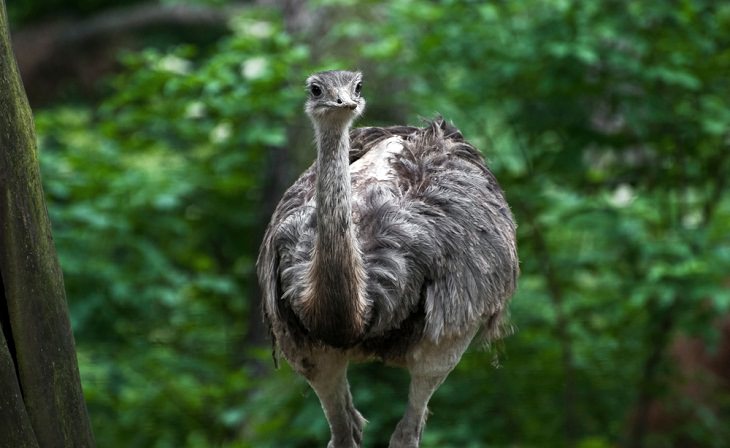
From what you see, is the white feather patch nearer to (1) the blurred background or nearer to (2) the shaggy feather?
(2) the shaggy feather

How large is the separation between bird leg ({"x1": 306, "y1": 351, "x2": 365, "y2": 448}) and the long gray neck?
0.38m

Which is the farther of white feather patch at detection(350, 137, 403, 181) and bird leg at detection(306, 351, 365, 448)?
white feather patch at detection(350, 137, 403, 181)

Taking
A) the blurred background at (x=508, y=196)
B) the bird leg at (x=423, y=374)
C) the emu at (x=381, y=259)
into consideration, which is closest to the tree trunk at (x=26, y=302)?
the emu at (x=381, y=259)

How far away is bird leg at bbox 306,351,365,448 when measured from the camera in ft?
14.5

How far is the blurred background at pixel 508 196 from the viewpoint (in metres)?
7.10

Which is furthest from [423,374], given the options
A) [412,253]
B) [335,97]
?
[335,97]

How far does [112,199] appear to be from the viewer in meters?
7.60

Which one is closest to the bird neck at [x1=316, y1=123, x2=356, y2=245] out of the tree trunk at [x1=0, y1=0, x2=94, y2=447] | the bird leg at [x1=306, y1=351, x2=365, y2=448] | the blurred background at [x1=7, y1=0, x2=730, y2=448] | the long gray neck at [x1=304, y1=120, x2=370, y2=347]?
the long gray neck at [x1=304, y1=120, x2=370, y2=347]

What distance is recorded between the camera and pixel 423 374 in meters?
4.45

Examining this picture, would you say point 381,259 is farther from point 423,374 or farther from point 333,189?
point 423,374

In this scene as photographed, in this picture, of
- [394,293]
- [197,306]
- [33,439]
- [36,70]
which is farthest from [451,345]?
[36,70]

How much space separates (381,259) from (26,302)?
121cm

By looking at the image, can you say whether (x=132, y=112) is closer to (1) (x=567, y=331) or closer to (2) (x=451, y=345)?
(1) (x=567, y=331)

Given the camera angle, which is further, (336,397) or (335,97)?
(336,397)
